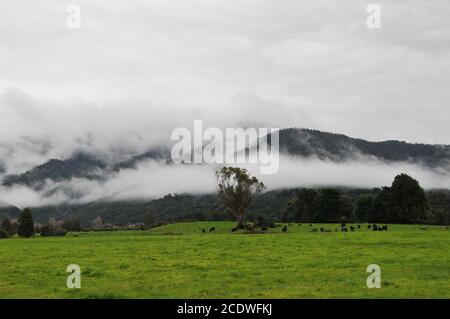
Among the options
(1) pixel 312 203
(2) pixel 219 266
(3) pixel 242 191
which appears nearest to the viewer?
(2) pixel 219 266

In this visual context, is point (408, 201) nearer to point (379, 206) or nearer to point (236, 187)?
point (379, 206)

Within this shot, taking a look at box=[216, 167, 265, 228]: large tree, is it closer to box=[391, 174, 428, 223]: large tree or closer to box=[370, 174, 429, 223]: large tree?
box=[370, 174, 429, 223]: large tree

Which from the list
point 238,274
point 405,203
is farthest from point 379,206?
point 238,274

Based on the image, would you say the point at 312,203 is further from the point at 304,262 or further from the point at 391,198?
the point at 304,262

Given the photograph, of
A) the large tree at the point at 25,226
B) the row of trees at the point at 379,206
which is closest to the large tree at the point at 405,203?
the row of trees at the point at 379,206

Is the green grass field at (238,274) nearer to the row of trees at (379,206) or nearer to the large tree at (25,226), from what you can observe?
the large tree at (25,226)

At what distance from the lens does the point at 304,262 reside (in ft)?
110

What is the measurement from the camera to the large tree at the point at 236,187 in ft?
374

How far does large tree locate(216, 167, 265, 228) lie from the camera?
374ft

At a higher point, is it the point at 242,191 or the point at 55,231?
the point at 242,191
